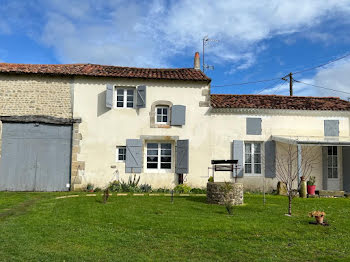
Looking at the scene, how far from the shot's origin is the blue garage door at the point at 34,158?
13852mm

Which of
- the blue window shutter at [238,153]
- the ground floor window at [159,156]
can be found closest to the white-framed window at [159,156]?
the ground floor window at [159,156]

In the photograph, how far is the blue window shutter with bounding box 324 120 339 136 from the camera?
50.6 feet

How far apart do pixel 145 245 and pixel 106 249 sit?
0.72 m

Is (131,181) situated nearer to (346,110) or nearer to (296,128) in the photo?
(296,128)

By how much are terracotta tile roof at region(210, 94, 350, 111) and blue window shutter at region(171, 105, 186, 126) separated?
4.79ft

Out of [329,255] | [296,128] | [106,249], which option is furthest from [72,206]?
[296,128]

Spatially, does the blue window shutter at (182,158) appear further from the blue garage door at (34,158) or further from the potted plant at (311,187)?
the potted plant at (311,187)

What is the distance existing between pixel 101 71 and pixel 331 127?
1132 cm

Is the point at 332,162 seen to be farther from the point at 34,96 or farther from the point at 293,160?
the point at 34,96

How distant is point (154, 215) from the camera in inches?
328

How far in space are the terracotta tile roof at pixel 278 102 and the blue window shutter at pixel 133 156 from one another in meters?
3.98

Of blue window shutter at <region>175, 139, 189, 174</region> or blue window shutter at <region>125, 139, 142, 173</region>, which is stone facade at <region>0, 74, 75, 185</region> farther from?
blue window shutter at <region>175, 139, 189, 174</region>

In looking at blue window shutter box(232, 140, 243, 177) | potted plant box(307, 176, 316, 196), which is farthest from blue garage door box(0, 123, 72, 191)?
potted plant box(307, 176, 316, 196)

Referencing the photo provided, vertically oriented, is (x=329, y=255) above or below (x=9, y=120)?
below
